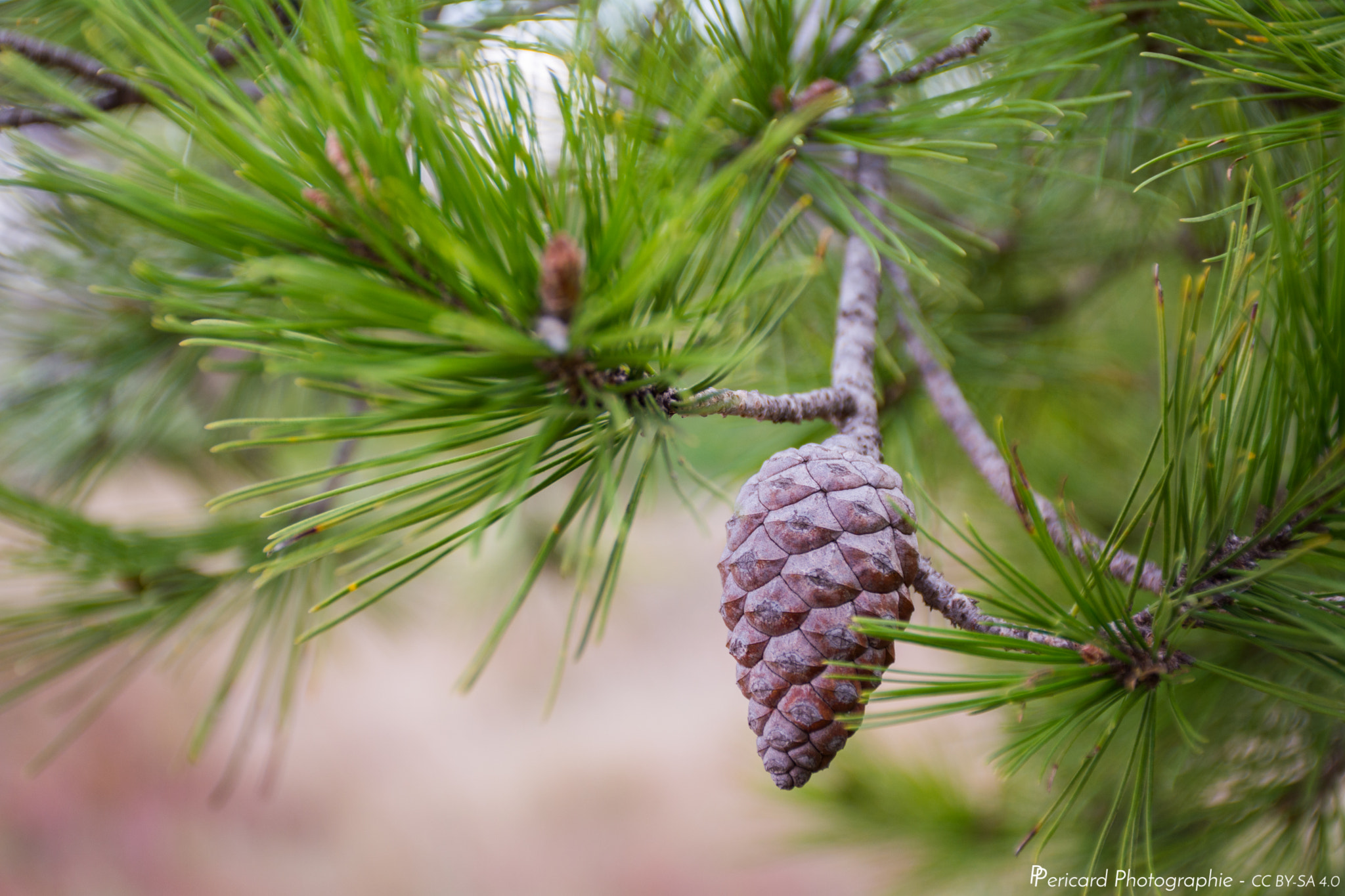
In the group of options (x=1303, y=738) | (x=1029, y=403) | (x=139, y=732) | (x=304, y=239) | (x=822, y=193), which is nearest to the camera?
(x=304, y=239)

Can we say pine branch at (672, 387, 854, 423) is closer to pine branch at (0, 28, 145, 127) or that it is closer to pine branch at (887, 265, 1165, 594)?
pine branch at (887, 265, 1165, 594)

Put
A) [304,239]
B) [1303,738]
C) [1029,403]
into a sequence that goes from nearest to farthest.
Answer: [304,239] < [1303,738] < [1029,403]

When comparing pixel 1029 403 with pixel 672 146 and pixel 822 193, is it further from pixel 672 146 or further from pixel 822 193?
pixel 672 146

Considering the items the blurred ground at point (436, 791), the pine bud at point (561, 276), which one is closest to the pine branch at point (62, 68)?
the pine bud at point (561, 276)

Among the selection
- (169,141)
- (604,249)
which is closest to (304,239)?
(604,249)

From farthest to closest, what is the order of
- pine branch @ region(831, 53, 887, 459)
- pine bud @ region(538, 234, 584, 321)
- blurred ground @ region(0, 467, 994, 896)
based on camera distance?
1. blurred ground @ region(0, 467, 994, 896)
2. pine branch @ region(831, 53, 887, 459)
3. pine bud @ region(538, 234, 584, 321)

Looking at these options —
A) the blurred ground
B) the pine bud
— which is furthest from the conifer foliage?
the blurred ground
